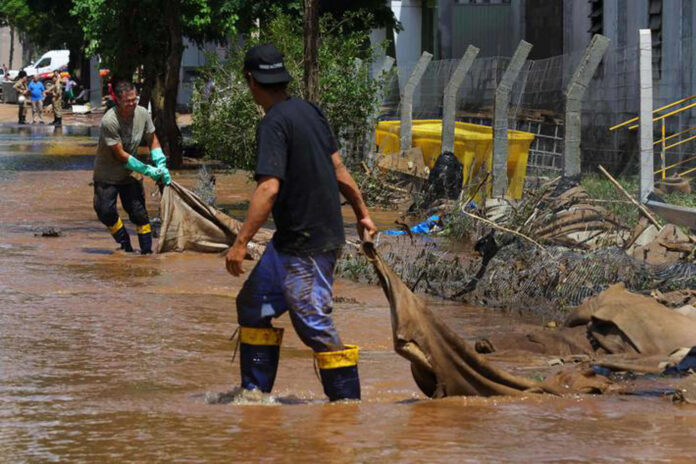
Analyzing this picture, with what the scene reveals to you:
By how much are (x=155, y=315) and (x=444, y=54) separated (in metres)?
26.0

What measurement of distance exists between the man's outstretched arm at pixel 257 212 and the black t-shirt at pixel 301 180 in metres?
0.06

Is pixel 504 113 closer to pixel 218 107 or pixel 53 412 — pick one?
pixel 218 107

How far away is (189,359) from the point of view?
7.80 meters

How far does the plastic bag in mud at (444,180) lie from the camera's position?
15.8 m

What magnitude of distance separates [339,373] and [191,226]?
22.0 ft

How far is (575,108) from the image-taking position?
12.6 m

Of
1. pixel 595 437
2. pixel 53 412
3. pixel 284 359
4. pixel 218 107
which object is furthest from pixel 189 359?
pixel 218 107

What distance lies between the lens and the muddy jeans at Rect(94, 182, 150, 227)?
40.3 ft

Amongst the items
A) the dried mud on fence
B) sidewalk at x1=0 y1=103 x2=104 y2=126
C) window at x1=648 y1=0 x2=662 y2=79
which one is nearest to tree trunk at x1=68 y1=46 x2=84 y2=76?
sidewalk at x1=0 y1=103 x2=104 y2=126

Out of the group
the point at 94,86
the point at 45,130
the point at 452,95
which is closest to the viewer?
the point at 452,95

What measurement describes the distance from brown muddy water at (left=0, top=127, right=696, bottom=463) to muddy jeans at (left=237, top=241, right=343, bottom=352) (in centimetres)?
37

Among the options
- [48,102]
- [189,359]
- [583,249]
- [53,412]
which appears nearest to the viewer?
[53,412]

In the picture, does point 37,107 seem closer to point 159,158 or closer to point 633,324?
point 159,158

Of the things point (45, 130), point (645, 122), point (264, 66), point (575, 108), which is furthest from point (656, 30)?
point (45, 130)
